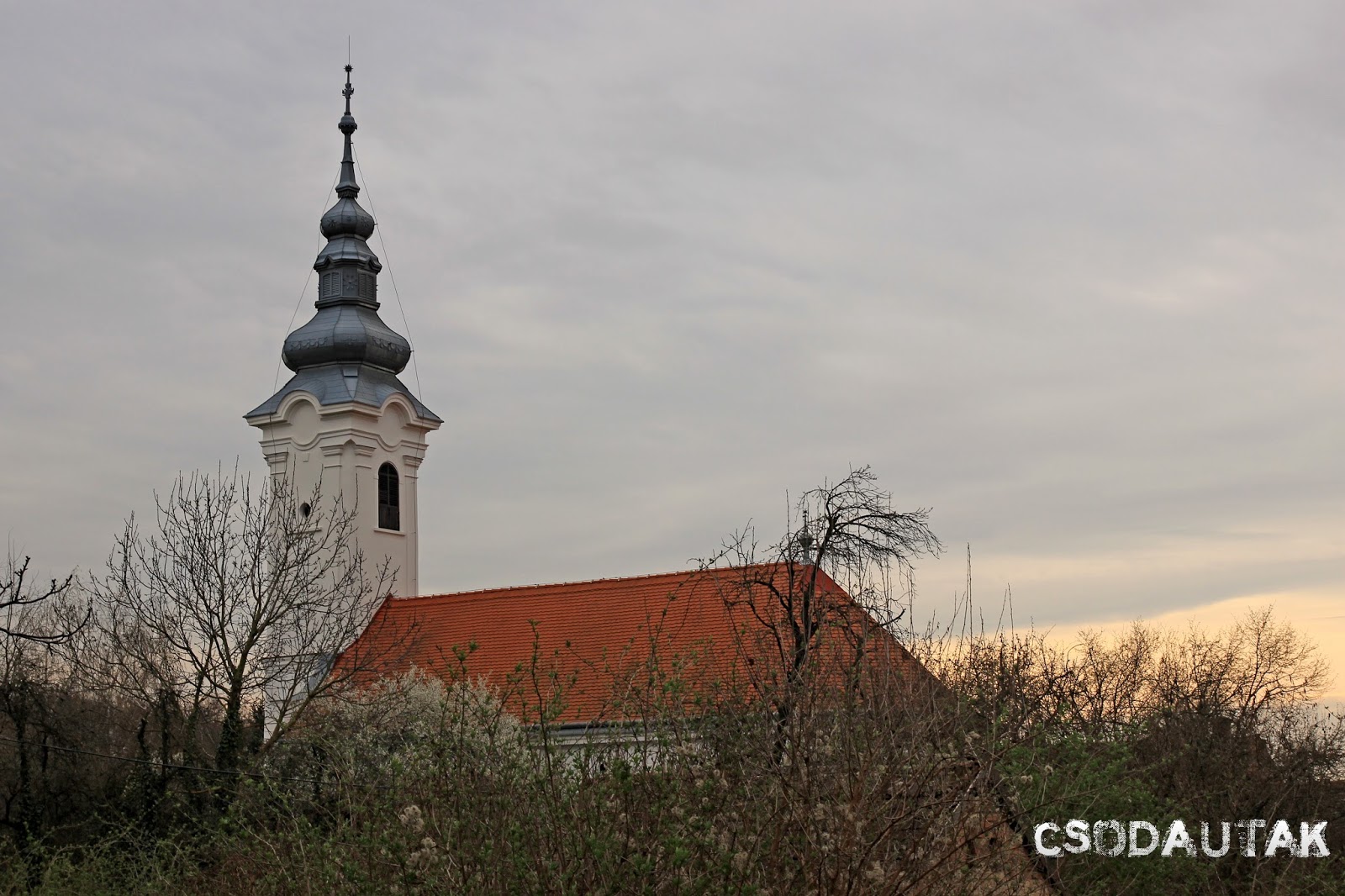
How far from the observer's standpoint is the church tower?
122ft

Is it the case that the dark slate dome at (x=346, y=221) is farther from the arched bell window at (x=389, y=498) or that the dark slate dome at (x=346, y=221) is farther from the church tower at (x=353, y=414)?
the arched bell window at (x=389, y=498)

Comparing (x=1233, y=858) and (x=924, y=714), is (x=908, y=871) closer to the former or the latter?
(x=924, y=714)

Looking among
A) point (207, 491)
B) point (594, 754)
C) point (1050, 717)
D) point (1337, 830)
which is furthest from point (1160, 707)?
point (207, 491)

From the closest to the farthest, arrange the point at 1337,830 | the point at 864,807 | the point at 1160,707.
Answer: the point at 864,807 → the point at 1337,830 → the point at 1160,707

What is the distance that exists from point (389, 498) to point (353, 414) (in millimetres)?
2604

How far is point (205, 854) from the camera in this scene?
45.7ft

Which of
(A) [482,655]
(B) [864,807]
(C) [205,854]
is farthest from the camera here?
(A) [482,655]

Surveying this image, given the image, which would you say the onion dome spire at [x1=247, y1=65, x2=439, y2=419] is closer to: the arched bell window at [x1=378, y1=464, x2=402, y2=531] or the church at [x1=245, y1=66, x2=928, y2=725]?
the church at [x1=245, y1=66, x2=928, y2=725]

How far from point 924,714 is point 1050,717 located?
212 inches

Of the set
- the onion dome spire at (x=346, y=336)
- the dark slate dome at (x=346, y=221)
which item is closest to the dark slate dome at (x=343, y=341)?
the onion dome spire at (x=346, y=336)

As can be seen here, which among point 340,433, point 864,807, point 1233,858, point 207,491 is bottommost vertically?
point 1233,858

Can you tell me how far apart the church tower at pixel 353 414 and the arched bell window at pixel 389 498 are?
0.02 metres

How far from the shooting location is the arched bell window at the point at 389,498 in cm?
3806

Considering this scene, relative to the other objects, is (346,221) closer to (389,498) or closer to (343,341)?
(343,341)
